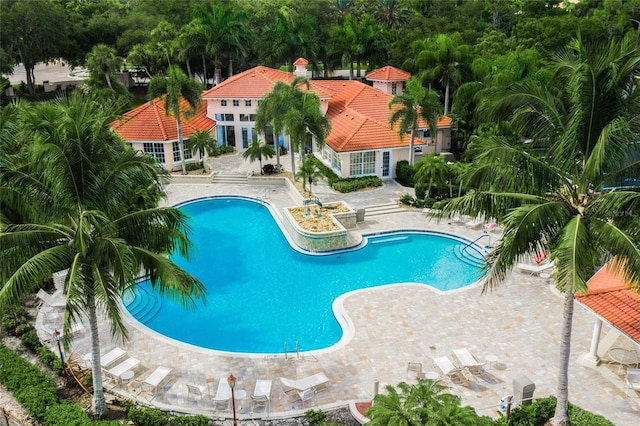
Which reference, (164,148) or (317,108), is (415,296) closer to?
(317,108)

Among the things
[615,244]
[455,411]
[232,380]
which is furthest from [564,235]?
[232,380]

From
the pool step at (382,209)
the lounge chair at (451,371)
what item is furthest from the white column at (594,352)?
the pool step at (382,209)

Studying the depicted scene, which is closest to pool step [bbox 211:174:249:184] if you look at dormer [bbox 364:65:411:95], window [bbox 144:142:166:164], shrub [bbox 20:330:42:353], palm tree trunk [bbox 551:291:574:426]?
window [bbox 144:142:166:164]

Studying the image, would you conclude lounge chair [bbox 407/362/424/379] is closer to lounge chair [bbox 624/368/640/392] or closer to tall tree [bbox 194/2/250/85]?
lounge chair [bbox 624/368/640/392]

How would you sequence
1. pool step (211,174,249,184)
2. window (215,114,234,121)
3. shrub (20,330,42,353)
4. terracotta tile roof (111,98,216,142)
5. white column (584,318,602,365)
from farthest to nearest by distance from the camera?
window (215,114,234,121)
terracotta tile roof (111,98,216,142)
pool step (211,174,249,184)
shrub (20,330,42,353)
white column (584,318,602,365)

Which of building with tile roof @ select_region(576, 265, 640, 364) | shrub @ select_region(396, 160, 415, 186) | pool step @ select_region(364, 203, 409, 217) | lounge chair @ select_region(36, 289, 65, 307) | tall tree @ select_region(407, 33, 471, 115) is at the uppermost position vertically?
tall tree @ select_region(407, 33, 471, 115)

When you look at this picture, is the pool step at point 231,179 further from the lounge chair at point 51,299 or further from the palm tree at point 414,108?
the lounge chair at point 51,299
